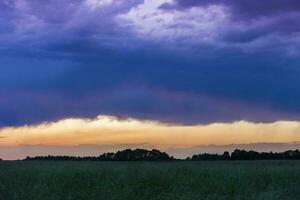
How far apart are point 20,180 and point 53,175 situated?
70.7 inches

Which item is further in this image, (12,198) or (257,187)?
(257,187)

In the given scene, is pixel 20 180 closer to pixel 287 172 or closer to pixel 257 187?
pixel 257 187

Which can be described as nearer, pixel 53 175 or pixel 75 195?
pixel 75 195

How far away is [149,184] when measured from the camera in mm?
18688

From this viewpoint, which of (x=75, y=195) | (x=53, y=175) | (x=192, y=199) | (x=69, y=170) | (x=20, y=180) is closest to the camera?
(x=192, y=199)

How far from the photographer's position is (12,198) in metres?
16.1

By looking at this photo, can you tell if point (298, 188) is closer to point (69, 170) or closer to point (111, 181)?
point (111, 181)

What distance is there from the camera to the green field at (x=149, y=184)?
16.5 m

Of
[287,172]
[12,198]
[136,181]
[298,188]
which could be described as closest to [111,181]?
[136,181]

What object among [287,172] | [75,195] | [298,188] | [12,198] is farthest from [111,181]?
[287,172]

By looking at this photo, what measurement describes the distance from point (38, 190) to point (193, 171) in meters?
6.85

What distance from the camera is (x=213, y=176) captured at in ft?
66.6

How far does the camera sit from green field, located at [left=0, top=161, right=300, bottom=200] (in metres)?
16.5

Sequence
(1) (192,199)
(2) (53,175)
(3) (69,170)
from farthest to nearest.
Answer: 1. (3) (69,170)
2. (2) (53,175)
3. (1) (192,199)
